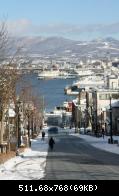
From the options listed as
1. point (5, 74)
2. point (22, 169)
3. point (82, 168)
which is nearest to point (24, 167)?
point (22, 169)

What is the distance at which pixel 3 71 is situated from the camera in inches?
1751

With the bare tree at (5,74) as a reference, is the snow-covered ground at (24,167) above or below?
below

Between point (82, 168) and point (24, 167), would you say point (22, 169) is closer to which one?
point (24, 167)

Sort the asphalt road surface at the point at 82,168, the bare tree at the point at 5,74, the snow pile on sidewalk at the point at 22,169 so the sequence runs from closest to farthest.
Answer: the snow pile on sidewalk at the point at 22,169 → the asphalt road surface at the point at 82,168 → the bare tree at the point at 5,74

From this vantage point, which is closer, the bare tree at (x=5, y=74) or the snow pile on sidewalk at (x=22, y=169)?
the snow pile on sidewalk at (x=22, y=169)

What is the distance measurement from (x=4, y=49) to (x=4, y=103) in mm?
8354

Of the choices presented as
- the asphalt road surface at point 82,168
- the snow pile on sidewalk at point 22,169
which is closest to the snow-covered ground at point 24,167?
the snow pile on sidewalk at point 22,169

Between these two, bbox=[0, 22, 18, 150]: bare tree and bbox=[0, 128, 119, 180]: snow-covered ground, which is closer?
bbox=[0, 128, 119, 180]: snow-covered ground

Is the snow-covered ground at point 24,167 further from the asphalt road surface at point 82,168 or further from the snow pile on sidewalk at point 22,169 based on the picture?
the asphalt road surface at point 82,168

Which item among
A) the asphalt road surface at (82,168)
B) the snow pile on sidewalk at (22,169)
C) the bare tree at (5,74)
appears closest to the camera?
the snow pile on sidewalk at (22,169)

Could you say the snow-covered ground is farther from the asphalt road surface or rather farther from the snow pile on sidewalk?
the asphalt road surface

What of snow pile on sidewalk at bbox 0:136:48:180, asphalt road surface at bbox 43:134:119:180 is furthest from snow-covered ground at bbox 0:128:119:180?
asphalt road surface at bbox 43:134:119:180
